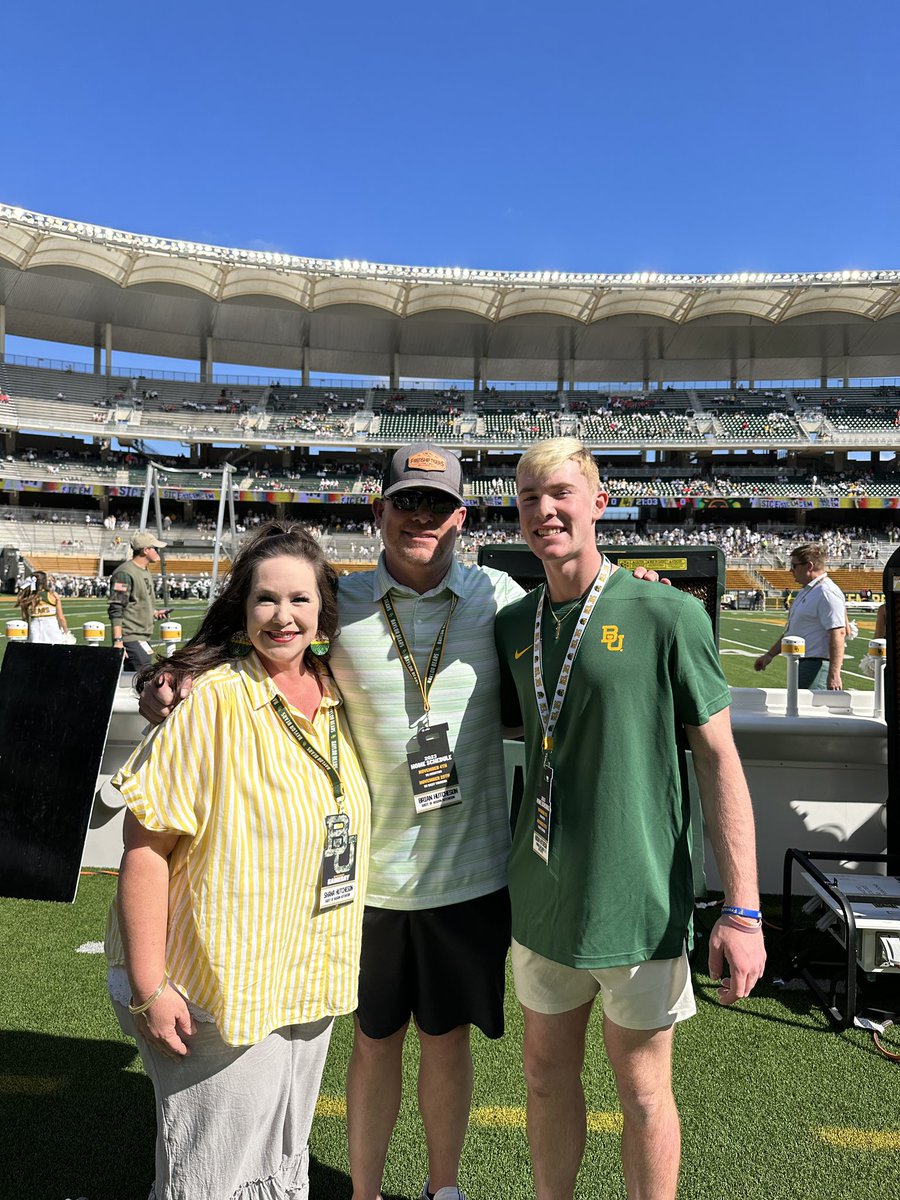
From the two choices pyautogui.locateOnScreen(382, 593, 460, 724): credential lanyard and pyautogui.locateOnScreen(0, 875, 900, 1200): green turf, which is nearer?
pyautogui.locateOnScreen(382, 593, 460, 724): credential lanyard

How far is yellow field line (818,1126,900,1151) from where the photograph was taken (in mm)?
2283

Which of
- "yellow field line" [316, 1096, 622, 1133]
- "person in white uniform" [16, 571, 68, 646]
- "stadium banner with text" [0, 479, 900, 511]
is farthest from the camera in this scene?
"stadium banner with text" [0, 479, 900, 511]

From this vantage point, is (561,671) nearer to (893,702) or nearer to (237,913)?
(237,913)

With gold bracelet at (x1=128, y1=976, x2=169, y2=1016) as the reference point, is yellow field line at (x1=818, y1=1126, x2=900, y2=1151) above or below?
below

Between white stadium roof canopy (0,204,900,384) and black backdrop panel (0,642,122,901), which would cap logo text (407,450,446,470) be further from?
white stadium roof canopy (0,204,900,384)

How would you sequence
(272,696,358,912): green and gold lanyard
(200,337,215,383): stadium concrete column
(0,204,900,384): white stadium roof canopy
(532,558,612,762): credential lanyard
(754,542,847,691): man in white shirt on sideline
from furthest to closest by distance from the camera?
(200,337,215,383): stadium concrete column, (0,204,900,384): white stadium roof canopy, (754,542,847,691): man in white shirt on sideline, (532,558,612,762): credential lanyard, (272,696,358,912): green and gold lanyard

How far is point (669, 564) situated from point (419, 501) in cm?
229

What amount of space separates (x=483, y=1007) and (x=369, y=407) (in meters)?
48.6

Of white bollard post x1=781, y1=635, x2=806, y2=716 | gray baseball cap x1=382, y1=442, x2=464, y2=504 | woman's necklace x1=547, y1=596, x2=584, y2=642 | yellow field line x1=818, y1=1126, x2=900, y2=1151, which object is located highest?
gray baseball cap x1=382, y1=442, x2=464, y2=504

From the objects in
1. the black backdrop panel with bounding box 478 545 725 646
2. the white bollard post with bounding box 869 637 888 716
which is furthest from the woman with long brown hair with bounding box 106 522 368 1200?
the white bollard post with bounding box 869 637 888 716

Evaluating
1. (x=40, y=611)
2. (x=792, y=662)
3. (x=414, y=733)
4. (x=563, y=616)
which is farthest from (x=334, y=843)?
(x=40, y=611)

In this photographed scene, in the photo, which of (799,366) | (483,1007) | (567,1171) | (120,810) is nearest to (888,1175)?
(567,1171)

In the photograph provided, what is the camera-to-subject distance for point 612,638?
1.74m

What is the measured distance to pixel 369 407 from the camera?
48.3 m
